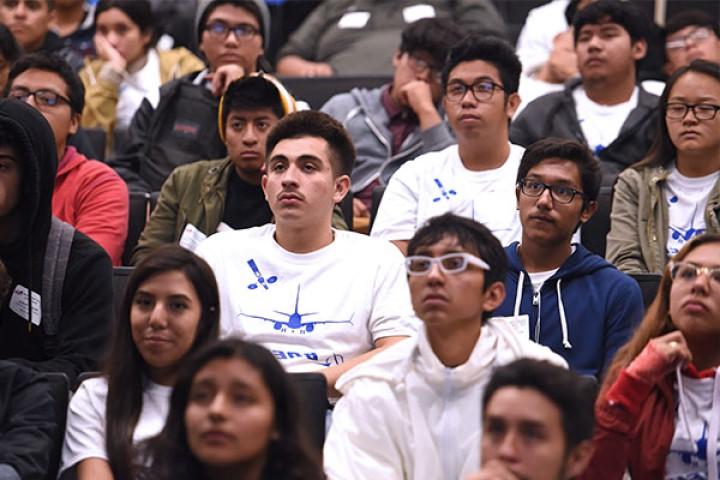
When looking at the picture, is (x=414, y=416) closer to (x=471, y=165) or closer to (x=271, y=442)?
(x=271, y=442)

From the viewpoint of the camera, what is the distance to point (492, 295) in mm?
3559

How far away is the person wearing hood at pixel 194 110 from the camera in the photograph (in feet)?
19.3

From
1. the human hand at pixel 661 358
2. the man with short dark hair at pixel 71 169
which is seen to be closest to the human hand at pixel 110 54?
the man with short dark hair at pixel 71 169

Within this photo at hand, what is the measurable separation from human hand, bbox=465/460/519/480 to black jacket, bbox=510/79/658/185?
9.54 ft

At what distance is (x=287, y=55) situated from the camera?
7551 millimetres

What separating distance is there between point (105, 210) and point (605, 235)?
1768mm

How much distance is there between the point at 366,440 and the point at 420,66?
9.56ft

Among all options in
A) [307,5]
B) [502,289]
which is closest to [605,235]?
[502,289]

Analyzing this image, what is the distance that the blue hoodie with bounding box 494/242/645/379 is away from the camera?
4.10 m

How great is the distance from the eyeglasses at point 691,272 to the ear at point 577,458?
79cm

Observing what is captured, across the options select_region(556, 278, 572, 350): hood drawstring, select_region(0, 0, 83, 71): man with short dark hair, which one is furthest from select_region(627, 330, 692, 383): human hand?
select_region(0, 0, 83, 71): man with short dark hair

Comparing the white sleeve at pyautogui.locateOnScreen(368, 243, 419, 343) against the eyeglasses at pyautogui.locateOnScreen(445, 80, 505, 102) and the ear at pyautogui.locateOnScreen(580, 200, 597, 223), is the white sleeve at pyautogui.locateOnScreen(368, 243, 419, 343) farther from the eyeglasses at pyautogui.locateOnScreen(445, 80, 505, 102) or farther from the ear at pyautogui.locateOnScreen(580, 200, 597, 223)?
the eyeglasses at pyautogui.locateOnScreen(445, 80, 505, 102)

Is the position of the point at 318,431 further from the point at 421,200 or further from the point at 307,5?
the point at 307,5

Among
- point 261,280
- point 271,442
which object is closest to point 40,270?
point 261,280
